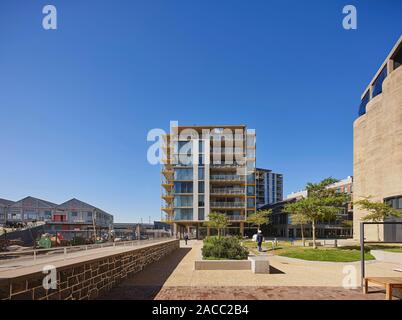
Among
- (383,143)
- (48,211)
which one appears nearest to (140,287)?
(383,143)

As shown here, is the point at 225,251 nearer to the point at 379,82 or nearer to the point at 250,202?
the point at 379,82

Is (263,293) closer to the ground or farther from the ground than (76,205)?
farther from the ground

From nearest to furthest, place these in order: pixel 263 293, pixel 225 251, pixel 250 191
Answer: pixel 263 293, pixel 225 251, pixel 250 191

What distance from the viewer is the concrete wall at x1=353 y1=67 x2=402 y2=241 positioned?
3925 centimetres

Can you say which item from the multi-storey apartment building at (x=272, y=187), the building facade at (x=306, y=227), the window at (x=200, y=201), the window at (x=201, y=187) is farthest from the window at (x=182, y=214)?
the multi-storey apartment building at (x=272, y=187)

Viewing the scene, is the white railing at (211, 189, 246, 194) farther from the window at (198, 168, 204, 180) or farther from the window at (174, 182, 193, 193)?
the window at (174, 182, 193, 193)

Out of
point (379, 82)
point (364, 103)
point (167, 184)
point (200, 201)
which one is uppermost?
point (379, 82)

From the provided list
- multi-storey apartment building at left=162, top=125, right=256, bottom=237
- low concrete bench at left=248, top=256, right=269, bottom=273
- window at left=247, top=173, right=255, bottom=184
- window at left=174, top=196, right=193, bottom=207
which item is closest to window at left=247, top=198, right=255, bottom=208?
multi-storey apartment building at left=162, top=125, right=256, bottom=237

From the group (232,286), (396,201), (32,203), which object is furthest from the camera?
(32,203)

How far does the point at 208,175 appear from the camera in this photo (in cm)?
6169

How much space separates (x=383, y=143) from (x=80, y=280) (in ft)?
148

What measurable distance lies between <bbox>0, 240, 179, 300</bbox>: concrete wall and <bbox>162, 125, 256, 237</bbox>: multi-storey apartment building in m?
47.4
